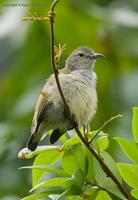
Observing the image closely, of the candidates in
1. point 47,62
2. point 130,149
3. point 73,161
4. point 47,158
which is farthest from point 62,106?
point 47,62

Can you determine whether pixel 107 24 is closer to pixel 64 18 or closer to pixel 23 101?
pixel 64 18

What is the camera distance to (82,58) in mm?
4660

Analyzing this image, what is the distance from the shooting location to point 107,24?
4.88m

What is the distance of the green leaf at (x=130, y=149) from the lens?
8.13ft

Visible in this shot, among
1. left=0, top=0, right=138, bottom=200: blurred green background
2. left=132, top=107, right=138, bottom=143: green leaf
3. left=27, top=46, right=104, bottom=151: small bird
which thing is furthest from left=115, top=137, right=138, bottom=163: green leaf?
left=0, top=0, right=138, bottom=200: blurred green background

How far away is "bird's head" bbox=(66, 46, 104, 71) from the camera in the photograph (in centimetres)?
446

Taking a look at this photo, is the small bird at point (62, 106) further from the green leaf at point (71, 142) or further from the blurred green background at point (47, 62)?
the green leaf at point (71, 142)

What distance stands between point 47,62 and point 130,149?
2.77 metres

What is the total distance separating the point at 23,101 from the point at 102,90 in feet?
1.98

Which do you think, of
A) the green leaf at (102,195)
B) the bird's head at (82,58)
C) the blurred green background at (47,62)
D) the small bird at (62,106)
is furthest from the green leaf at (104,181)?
the bird's head at (82,58)

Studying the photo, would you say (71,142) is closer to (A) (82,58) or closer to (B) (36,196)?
(B) (36,196)

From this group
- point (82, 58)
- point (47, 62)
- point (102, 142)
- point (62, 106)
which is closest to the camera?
point (102, 142)

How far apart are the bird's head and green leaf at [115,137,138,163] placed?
1.94m

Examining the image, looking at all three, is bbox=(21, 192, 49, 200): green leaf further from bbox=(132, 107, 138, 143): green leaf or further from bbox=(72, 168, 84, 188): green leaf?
bbox=(132, 107, 138, 143): green leaf
